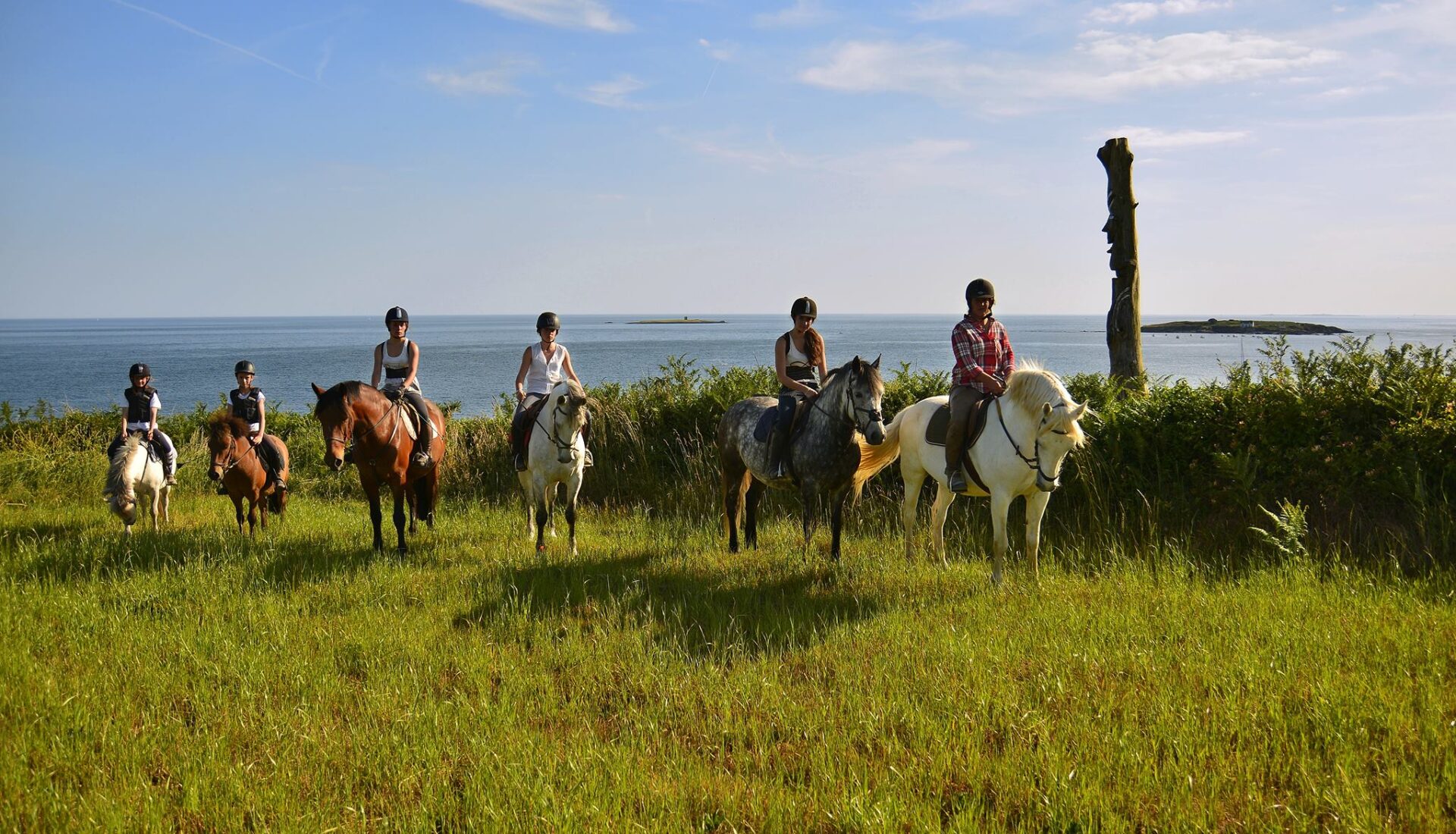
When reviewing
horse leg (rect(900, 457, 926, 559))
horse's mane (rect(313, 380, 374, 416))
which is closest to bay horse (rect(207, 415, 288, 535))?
horse's mane (rect(313, 380, 374, 416))

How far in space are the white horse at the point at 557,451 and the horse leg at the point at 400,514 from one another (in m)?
1.45

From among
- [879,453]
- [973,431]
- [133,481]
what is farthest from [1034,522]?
[133,481]

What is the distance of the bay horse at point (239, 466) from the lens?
9742 millimetres

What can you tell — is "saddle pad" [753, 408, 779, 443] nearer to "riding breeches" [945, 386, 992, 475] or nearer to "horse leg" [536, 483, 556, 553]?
"riding breeches" [945, 386, 992, 475]

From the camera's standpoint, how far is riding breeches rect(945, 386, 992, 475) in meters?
7.86

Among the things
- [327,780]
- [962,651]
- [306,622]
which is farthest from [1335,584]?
[306,622]

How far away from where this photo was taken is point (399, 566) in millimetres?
8258

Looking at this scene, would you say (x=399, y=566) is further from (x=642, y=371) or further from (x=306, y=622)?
(x=642, y=371)

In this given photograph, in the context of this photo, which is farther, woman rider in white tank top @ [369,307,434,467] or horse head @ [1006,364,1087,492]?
woman rider in white tank top @ [369,307,434,467]

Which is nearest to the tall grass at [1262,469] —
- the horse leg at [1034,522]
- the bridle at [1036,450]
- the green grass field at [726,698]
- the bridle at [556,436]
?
the horse leg at [1034,522]

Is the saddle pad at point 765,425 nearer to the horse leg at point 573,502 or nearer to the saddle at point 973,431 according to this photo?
the saddle at point 973,431

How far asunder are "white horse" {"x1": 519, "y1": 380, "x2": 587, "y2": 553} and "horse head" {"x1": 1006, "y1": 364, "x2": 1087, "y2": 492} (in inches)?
179

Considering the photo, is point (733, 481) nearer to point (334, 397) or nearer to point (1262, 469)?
point (334, 397)

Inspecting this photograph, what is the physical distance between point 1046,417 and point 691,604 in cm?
355
